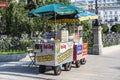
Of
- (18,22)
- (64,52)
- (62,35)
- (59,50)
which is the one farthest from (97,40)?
(59,50)

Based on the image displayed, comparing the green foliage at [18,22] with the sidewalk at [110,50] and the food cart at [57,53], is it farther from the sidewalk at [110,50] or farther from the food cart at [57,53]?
the food cart at [57,53]

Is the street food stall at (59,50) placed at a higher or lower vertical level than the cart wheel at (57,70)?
higher

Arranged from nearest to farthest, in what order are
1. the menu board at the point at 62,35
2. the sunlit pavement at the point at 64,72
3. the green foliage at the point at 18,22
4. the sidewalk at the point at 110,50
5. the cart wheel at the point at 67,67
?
the sunlit pavement at the point at 64,72
the menu board at the point at 62,35
the cart wheel at the point at 67,67
the green foliage at the point at 18,22
the sidewalk at the point at 110,50

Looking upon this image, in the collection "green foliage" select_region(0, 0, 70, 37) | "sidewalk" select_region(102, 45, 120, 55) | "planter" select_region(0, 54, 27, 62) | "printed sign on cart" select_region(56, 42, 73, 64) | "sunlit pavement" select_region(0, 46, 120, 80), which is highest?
"green foliage" select_region(0, 0, 70, 37)

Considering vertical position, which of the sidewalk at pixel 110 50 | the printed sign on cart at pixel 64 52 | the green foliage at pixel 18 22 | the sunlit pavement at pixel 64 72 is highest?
the green foliage at pixel 18 22

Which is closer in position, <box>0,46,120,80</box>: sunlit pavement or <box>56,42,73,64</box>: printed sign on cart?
<box>0,46,120,80</box>: sunlit pavement

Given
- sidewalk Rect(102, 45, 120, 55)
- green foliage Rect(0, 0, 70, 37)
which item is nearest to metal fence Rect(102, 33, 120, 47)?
sidewalk Rect(102, 45, 120, 55)

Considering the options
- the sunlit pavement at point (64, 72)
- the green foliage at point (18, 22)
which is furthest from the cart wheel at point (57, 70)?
the green foliage at point (18, 22)

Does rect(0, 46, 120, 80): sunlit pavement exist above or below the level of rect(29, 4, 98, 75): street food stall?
below

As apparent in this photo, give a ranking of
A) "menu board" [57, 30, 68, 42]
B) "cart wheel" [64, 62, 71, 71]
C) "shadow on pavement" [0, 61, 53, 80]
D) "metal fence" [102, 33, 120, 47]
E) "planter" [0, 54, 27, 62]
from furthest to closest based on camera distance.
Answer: "metal fence" [102, 33, 120, 47]
"planter" [0, 54, 27, 62]
"cart wheel" [64, 62, 71, 71]
"menu board" [57, 30, 68, 42]
"shadow on pavement" [0, 61, 53, 80]

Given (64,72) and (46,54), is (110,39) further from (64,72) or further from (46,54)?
(46,54)

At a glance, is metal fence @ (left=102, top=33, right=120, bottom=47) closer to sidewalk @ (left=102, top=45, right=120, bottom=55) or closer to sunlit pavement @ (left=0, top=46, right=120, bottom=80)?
sidewalk @ (left=102, top=45, right=120, bottom=55)

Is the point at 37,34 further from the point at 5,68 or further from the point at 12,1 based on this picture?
the point at 5,68

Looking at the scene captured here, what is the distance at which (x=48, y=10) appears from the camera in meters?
14.0
